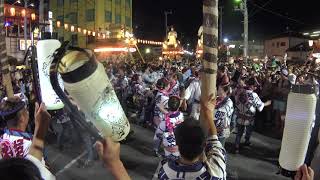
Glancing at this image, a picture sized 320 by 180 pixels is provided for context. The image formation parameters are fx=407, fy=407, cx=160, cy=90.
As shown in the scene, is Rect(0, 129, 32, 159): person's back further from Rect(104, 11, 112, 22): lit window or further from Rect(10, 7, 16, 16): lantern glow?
Rect(104, 11, 112, 22): lit window

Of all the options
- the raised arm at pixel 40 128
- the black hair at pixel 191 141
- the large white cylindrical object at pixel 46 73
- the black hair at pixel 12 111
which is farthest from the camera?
the black hair at pixel 12 111

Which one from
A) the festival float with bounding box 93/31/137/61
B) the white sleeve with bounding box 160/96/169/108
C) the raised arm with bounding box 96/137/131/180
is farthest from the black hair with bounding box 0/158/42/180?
the festival float with bounding box 93/31/137/61

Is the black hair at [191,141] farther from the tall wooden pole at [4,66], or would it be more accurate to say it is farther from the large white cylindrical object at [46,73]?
the tall wooden pole at [4,66]

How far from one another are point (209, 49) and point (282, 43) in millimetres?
73749

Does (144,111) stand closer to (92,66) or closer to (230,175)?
(230,175)

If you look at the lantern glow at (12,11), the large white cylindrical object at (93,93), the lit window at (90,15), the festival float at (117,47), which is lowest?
the large white cylindrical object at (93,93)

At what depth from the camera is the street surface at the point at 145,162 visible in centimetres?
870

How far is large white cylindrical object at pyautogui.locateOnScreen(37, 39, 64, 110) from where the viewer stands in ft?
11.3

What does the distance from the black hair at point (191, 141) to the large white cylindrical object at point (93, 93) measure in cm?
45

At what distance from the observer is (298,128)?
280 cm

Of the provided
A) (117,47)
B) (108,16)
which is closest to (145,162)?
A: (117,47)

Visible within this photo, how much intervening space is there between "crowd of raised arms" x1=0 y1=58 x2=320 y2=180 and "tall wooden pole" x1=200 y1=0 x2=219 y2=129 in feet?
0.31

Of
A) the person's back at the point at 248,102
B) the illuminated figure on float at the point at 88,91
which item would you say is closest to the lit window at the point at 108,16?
the person's back at the point at 248,102

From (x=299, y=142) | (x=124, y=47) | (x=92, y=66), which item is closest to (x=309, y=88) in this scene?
(x=299, y=142)
